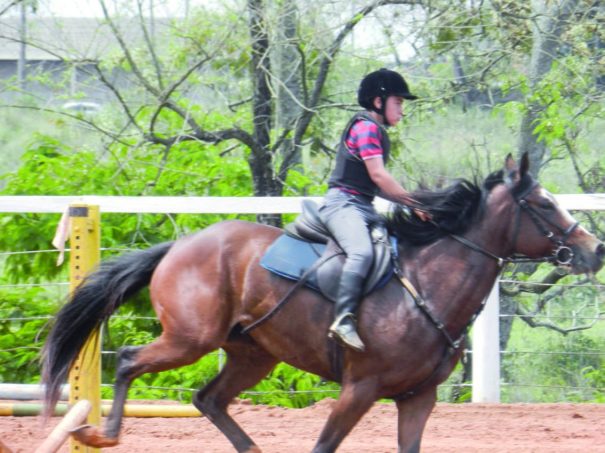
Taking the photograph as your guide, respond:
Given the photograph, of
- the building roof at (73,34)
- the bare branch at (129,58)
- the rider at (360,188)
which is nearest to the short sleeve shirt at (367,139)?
the rider at (360,188)

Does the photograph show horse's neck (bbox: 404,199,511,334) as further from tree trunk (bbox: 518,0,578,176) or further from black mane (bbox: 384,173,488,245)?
tree trunk (bbox: 518,0,578,176)

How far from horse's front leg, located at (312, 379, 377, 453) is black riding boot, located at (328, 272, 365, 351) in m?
0.22

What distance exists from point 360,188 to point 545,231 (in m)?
1.00

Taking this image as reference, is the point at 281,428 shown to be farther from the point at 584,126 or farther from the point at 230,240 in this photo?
the point at 584,126

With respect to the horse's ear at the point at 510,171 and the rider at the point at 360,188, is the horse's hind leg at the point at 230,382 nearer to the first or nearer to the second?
the rider at the point at 360,188

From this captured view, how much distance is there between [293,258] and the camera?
5.14 metres

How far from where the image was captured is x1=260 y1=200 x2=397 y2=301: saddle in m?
4.96

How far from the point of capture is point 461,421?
6816mm

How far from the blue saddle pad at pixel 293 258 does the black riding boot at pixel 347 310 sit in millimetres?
239

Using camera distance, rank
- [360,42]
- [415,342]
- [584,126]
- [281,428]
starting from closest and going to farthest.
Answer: [415,342]
[281,428]
[360,42]
[584,126]

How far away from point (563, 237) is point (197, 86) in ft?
21.0

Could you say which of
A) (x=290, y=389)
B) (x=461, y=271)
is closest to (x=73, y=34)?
(x=290, y=389)

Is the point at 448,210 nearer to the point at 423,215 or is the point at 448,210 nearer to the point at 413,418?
the point at 423,215

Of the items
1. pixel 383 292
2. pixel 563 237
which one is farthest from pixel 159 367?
pixel 563 237
